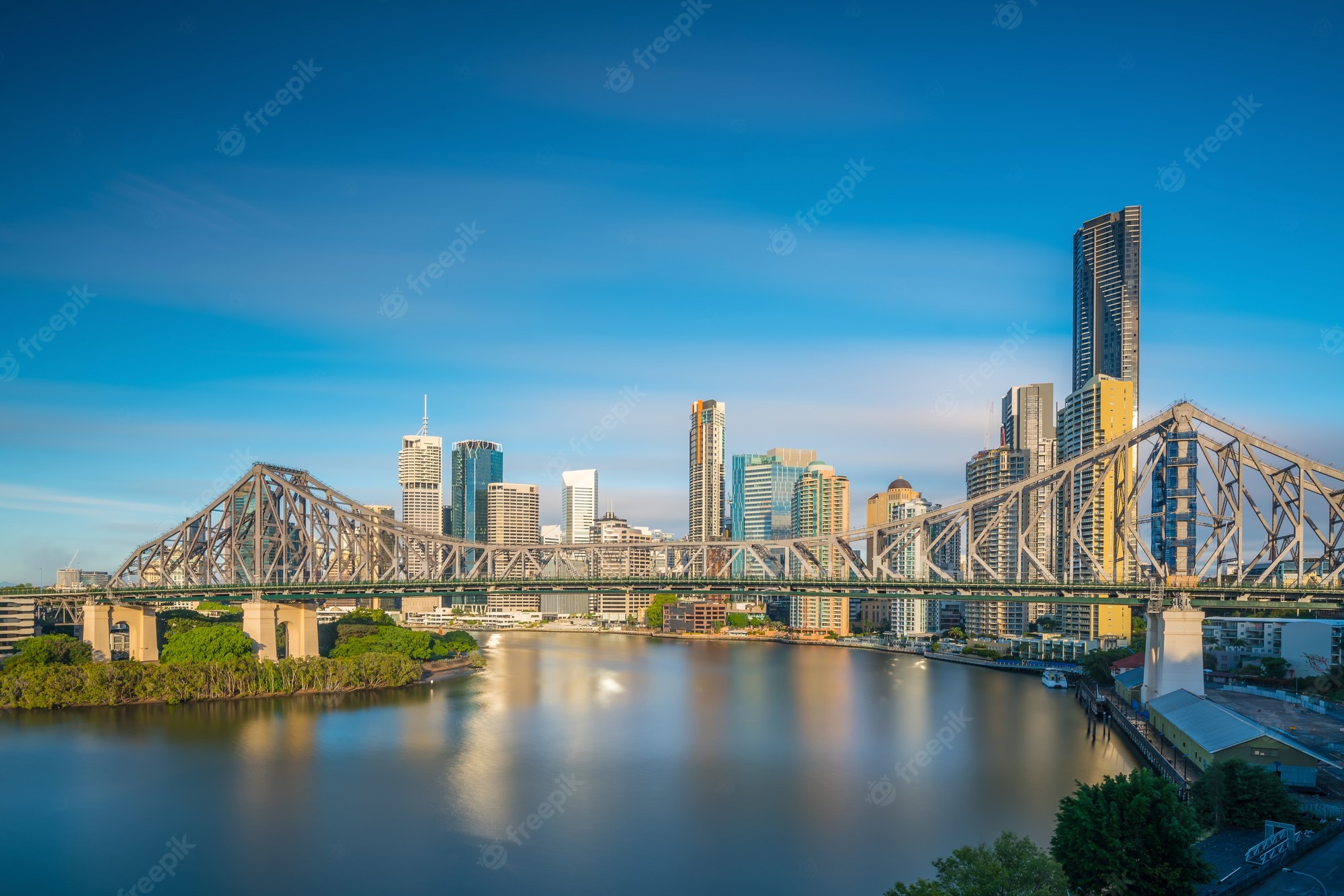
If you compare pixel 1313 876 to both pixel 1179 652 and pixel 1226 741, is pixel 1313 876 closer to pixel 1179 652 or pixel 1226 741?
pixel 1226 741

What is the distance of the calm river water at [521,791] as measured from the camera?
72.3 feet

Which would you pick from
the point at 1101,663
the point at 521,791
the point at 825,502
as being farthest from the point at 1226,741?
the point at 825,502

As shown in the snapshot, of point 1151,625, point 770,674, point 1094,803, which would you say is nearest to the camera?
point 1094,803

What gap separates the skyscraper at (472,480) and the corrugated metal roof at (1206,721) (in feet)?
512

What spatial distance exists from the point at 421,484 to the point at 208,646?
145 meters

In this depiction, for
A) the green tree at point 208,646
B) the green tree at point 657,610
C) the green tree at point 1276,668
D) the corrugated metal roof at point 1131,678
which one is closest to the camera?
the corrugated metal roof at point 1131,678

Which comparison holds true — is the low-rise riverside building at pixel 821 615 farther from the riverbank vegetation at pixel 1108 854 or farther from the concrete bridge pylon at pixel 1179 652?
the riverbank vegetation at pixel 1108 854

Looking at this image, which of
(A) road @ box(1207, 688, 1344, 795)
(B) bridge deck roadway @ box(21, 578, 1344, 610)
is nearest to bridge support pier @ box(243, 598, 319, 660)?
(B) bridge deck roadway @ box(21, 578, 1344, 610)

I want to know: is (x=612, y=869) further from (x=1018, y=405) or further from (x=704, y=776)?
A: (x=1018, y=405)

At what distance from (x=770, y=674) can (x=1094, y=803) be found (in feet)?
147

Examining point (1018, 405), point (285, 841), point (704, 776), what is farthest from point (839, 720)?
point (1018, 405)

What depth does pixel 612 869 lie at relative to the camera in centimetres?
2211

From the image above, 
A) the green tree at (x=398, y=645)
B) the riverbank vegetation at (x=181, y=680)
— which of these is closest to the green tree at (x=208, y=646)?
the riverbank vegetation at (x=181, y=680)

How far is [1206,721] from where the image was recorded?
31.2 m
